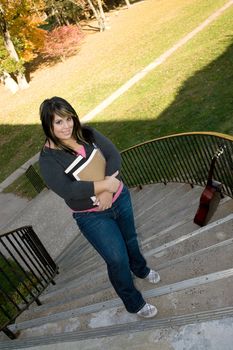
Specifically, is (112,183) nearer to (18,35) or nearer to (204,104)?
(204,104)

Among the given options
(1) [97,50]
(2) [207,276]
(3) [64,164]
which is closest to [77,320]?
(2) [207,276]

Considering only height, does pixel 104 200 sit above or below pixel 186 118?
above

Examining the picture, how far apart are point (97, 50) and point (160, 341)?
25.1 meters

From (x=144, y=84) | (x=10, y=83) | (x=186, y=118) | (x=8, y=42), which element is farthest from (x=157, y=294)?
(x=10, y=83)

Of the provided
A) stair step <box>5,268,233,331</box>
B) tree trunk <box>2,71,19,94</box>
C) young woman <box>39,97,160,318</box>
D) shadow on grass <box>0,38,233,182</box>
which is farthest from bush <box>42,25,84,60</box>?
stair step <box>5,268,233,331</box>

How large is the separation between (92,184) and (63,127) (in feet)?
1.86

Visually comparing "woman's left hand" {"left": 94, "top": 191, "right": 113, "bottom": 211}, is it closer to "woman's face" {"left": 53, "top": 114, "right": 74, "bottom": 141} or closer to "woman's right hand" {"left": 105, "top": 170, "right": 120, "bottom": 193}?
"woman's right hand" {"left": 105, "top": 170, "right": 120, "bottom": 193}

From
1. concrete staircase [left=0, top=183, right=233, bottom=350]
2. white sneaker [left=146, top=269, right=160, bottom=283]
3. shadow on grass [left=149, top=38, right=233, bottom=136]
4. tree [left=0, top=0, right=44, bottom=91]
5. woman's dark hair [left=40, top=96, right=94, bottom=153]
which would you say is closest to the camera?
woman's dark hair [left=40, top=96, right=94, bottom=153]

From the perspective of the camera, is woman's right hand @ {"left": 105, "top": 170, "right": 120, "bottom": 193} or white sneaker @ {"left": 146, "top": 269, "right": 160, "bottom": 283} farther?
white sneaker @ {"left": 146, "top": 269, "right": 160, "bottom": 283}

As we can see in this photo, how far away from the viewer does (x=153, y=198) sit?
7.38 meters

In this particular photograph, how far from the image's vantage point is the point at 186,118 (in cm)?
1118

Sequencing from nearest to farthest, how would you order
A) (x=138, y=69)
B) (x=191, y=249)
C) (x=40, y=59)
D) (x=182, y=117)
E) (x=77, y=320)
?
1. (x=77, y=320)
2. (x=191, y=249)
3. (x=182, y=117)
4. (x=138, y=69)
5. (x=40, y=59)

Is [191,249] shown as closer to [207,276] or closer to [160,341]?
[207,276]

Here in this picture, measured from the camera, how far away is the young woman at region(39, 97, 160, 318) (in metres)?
3.08
